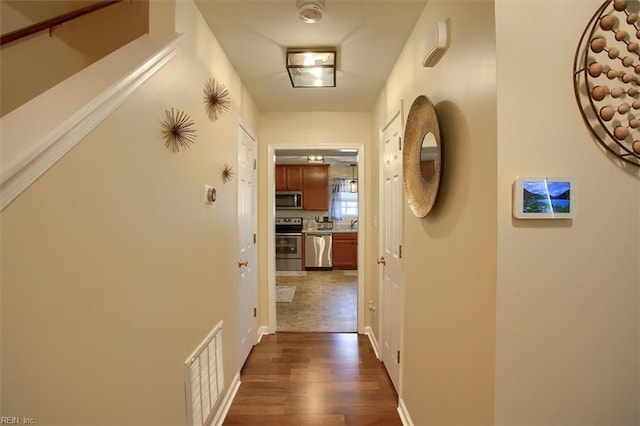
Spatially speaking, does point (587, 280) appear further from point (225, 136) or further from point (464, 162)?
point (225, 136)

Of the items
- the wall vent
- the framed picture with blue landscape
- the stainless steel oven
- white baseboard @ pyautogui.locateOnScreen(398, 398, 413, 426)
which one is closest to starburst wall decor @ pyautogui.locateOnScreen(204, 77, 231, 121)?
the wall vent

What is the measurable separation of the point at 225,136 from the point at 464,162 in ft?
5.04

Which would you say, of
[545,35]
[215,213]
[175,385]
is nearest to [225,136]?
[215,213]

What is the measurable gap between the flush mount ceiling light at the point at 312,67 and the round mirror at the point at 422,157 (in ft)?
2.63

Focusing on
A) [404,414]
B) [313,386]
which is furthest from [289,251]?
[404,414]

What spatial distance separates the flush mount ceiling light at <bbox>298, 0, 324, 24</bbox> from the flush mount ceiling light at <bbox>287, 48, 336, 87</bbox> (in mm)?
383

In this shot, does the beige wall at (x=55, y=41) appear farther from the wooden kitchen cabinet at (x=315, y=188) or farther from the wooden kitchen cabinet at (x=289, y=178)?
the wooden kitchen cabinet at (x=315, y=188)

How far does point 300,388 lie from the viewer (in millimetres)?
2164

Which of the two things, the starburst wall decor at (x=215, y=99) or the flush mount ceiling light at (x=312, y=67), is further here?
the flush mount ceiling light at (x=312, y=67)

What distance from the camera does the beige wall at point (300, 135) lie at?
3080 mm

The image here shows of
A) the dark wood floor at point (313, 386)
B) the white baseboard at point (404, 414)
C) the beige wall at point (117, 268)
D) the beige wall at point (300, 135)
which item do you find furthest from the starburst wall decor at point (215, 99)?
the white baseboard at point (404, 414)

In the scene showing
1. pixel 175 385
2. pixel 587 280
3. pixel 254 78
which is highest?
pixel 254 78

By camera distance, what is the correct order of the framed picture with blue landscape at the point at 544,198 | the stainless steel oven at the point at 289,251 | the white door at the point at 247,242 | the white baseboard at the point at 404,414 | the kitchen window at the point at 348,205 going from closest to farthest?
the framed picture with blue landscape at the point at 544,198, the white baseboard at the point at 404,414, the white door at the point at 247,242, the stainless steel oven at the point at 289,251, the kitchen window at the point at 348,205

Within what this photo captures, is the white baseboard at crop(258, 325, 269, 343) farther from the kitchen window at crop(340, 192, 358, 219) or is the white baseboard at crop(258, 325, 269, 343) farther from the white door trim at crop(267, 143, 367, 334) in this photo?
the kitchen window at crop(340, 192, 358, 219)
